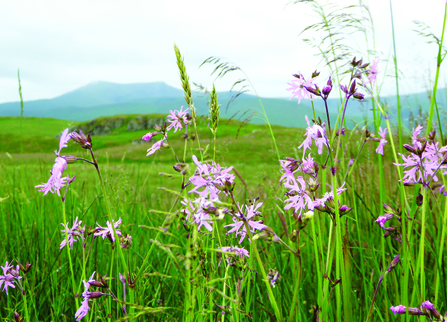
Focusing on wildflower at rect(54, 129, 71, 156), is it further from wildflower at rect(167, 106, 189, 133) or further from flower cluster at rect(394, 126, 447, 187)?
flower cluster at rect(394, 126, 447, 187)

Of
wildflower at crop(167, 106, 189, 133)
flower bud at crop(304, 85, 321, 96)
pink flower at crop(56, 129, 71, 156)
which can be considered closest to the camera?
pink flower at crop(56, 129, 71, 156)

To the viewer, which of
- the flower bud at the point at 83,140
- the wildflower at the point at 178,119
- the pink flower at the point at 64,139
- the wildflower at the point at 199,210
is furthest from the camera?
the wildflower at the point at 178,119

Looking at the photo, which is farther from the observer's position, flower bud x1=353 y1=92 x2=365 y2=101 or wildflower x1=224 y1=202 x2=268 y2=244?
flower bud x1=353 y1=92 x2=365 y2=101

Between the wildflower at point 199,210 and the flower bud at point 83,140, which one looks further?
the flower bud at point 83,140

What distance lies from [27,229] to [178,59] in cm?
272

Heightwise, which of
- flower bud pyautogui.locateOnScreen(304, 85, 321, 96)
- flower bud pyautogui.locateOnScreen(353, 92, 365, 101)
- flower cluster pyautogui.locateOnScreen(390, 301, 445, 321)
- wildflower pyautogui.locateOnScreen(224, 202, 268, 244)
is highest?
flower bud pyautogui.locateOnScreen(304, 85, 321, 96)

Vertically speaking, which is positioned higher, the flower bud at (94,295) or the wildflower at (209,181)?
the wildflower at (209,181)

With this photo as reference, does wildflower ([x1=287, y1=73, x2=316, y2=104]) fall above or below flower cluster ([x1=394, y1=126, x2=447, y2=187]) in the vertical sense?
above

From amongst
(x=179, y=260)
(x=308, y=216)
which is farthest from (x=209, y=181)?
(x=308, y=216)

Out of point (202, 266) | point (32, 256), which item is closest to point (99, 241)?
point (32, 256)

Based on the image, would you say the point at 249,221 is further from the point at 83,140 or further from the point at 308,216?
the point at 83,140

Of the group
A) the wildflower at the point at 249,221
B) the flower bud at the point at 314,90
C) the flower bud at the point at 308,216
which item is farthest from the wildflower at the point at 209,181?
the flower bud at the point at 314,90

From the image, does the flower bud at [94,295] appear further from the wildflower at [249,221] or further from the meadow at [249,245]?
the wildflower at [249,221]

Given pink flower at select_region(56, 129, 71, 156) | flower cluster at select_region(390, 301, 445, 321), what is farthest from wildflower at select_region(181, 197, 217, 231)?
flower cluster at select_region(390, 301, 445, 321)
